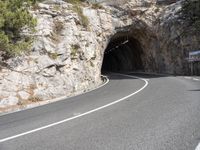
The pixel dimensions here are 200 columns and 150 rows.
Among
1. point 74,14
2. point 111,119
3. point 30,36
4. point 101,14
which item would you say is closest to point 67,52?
point 30,36

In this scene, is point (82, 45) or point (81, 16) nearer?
point (82, 45)

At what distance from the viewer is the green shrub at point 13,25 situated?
17.0 meters

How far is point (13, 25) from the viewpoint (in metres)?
18.0

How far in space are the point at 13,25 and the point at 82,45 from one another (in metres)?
6.69

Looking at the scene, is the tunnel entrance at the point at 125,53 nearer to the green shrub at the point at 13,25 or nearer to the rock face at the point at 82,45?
the rock face at the point at 82,45

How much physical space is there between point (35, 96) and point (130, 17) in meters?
18.4

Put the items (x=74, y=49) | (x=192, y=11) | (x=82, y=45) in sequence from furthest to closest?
(x=192, y=11) → (x=82, y=45) → (x=74, y=49)

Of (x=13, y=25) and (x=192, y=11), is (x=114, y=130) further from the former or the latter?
(x=192, y=11)

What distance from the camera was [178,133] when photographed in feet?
21.5

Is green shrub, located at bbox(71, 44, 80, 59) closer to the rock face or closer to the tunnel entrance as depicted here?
the rock face

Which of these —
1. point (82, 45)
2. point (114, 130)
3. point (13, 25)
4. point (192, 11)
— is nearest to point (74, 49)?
point (82, 45)

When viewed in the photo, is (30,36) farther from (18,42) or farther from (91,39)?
(91,39)

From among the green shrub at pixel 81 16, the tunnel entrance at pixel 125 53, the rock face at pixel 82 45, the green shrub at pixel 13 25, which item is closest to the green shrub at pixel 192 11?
the rock face at pixel 82 45

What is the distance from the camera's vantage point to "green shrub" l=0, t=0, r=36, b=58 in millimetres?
16950
